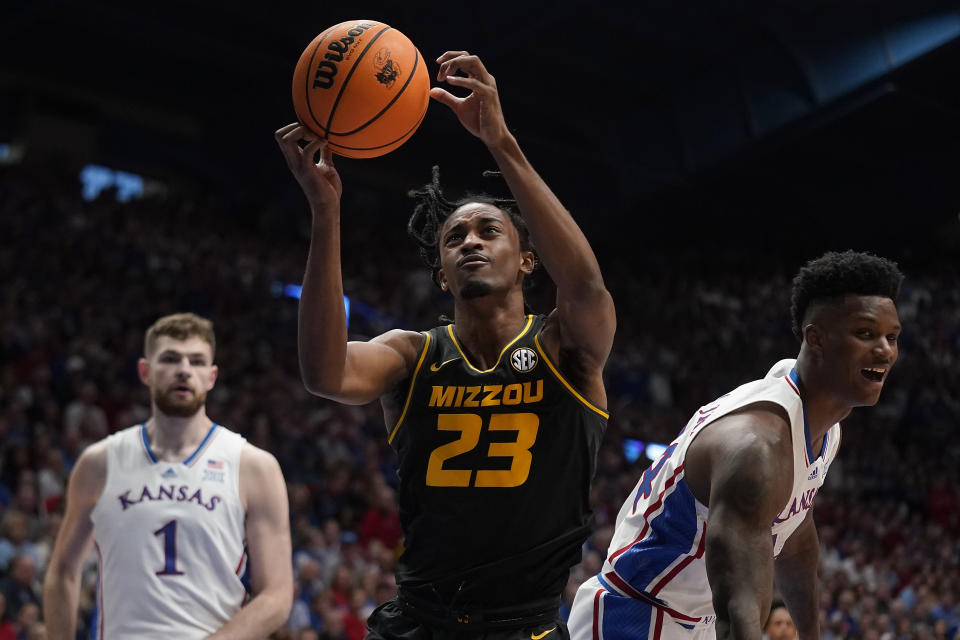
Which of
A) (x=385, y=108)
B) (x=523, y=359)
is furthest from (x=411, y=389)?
(x=385, y=108)

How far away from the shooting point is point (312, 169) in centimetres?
314

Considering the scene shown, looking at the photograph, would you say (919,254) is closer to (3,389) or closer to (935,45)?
(935,45)

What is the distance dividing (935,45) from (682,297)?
6.78 metres

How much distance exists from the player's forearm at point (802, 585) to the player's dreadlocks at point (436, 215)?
1413 mm

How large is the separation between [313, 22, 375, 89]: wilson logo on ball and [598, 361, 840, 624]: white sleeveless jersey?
150cm

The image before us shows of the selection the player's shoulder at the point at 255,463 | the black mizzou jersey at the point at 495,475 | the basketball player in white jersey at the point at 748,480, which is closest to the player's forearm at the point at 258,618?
the player's shoulder at the point at 255,463

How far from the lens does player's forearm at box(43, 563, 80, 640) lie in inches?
165

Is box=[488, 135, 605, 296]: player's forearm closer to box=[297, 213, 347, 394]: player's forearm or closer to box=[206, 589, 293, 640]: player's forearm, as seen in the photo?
box=[297, 213, 347, 394]: player's forearm

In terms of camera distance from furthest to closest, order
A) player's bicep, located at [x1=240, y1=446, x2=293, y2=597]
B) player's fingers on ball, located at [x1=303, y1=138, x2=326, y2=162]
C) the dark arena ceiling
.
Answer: the dark arena ceiling → player's bicep, located at [x1=240, y1=446, x2=293, y2=597] → player's fingers on ball, located at [x1=303, y1=138, x2=326, y2=162]

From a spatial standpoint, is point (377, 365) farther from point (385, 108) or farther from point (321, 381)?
point (385, 108)

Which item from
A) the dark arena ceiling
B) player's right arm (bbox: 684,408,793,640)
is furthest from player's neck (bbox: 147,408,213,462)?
the dark arena ceiling

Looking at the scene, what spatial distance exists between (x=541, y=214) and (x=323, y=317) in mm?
671

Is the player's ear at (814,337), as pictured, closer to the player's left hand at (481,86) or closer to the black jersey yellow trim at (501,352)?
the black jersey yellow trim at (501,352)

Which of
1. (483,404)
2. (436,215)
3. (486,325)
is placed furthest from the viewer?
(436,215)
